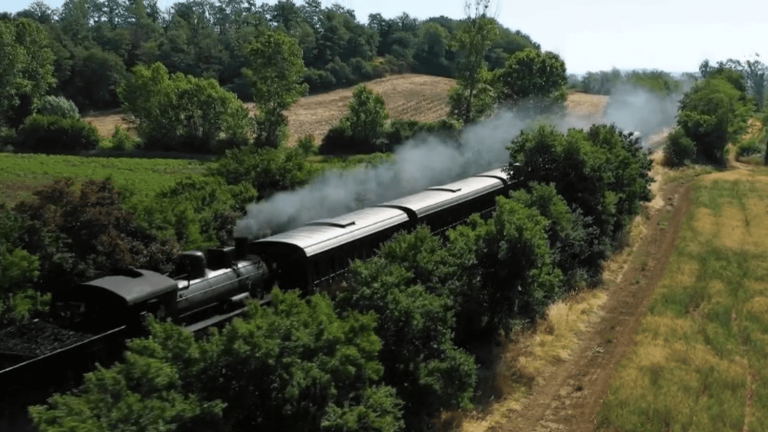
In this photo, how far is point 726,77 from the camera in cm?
9456

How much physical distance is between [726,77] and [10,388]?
99.9 meters

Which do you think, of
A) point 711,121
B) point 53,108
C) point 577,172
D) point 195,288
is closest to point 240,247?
point 195,288

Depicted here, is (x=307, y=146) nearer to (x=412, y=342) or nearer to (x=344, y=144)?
(x=344, y=144)

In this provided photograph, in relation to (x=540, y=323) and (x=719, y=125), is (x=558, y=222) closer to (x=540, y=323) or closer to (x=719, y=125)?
(x=540, y=323)

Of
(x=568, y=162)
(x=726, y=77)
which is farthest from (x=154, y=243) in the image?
(x=726, y=77)

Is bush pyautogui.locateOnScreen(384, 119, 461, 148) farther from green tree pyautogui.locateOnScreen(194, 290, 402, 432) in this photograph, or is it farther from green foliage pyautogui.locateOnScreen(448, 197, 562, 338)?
green tree pyautogui.locateOnScreen(194, 290, 402, 432)

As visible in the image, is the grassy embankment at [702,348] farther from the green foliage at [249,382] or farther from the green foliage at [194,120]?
the green foliage at [194,120]

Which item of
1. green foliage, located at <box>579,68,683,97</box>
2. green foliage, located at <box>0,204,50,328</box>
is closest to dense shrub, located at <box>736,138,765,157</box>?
green foliage, located at <box>579,68,683,97</box>

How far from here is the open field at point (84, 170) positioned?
Answer: 149 feet

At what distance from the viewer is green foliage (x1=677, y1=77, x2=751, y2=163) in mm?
67250

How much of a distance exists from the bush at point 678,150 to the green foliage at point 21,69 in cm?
6571

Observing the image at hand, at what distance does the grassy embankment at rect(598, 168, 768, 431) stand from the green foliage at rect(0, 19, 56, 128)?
66.6 m

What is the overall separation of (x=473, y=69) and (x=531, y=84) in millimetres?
8370

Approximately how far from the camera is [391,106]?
9569 centimetres
